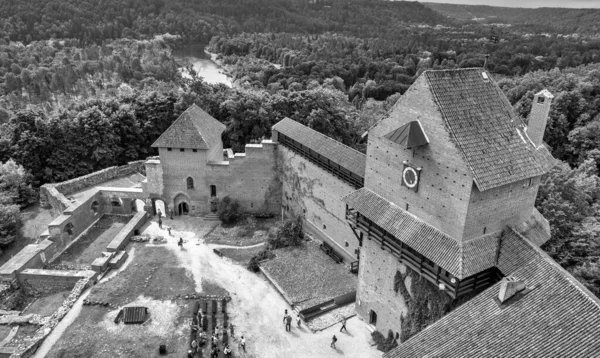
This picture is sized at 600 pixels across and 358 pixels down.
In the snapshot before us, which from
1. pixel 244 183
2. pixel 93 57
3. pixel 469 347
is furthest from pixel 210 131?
pixel 93 57

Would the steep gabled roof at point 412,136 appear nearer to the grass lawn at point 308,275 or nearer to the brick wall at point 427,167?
the brick wall at point 427,167

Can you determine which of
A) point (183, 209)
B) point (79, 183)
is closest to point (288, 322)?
point (183, 209)

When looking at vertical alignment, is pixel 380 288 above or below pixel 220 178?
above

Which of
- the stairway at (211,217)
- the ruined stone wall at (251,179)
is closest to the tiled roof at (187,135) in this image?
the ruined stone wall at (251,179)

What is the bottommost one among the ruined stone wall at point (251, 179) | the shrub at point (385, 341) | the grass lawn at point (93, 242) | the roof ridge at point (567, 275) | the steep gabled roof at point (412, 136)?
the grass lawn at point (93, 242)

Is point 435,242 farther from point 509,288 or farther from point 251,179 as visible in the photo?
point 251,179

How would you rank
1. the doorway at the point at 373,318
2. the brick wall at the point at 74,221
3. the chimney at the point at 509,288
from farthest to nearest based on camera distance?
the brick wall at the point at 74,221, the doorway at the point at 373,318, the chimney at the point at 509,288

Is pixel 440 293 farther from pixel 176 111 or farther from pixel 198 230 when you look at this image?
pixel 176 111
